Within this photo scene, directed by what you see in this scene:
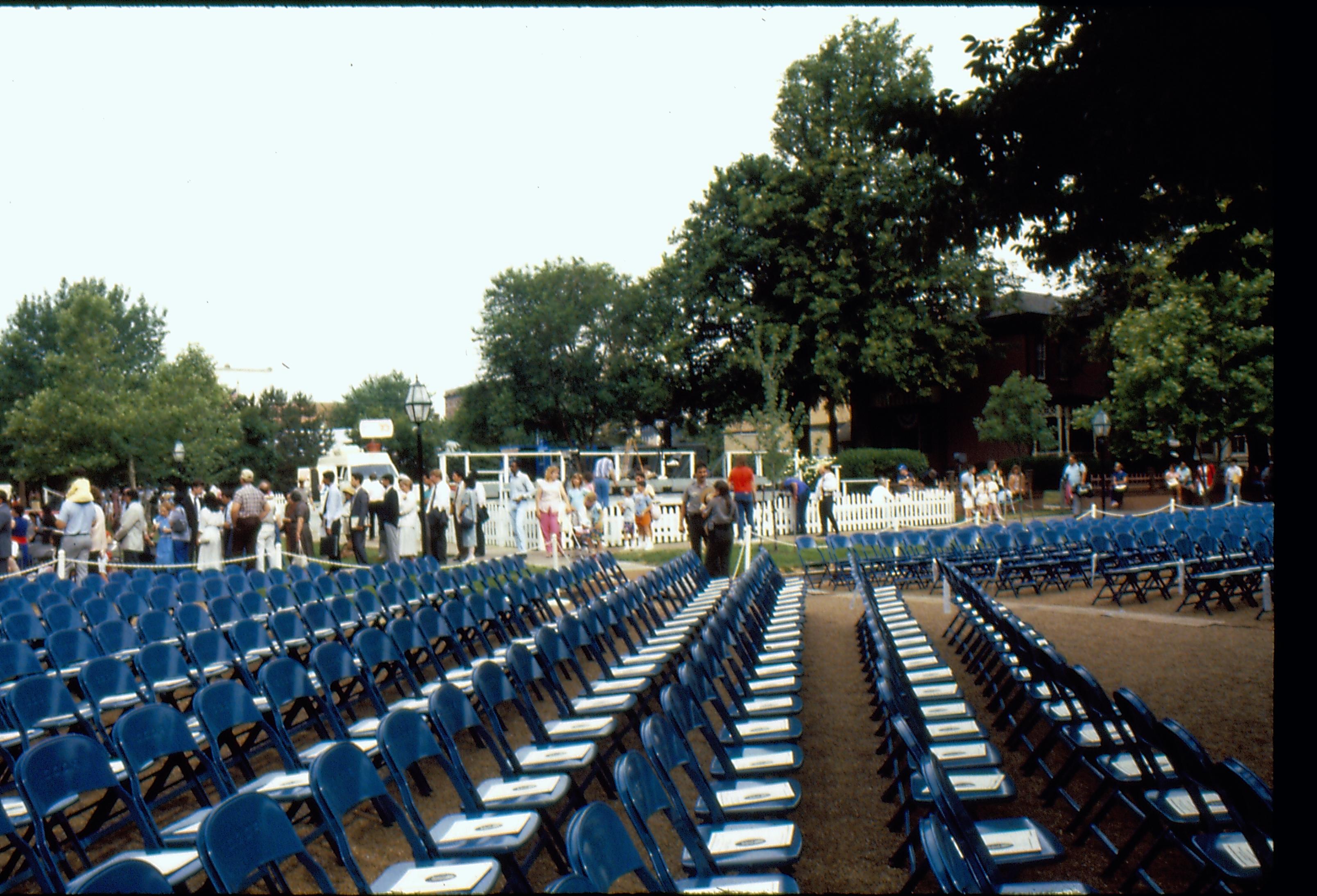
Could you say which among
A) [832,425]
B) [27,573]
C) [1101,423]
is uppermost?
[832,425]

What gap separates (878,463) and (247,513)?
22.6 metres

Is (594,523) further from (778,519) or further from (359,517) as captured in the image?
(359,517)

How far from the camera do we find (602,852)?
106 inches

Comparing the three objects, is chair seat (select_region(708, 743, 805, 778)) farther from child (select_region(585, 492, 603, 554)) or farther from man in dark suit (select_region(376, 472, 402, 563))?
child (select_region(585, 492, 603, 554))

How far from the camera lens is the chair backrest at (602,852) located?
2.56 m

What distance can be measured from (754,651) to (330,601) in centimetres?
320

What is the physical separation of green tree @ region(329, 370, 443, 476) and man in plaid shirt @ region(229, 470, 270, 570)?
47.9m

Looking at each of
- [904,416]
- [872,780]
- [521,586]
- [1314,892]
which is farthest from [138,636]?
[904,416]

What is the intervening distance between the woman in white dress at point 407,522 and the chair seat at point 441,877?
433 inches

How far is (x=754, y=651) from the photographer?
256 inches

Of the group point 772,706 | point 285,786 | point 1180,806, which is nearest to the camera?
point 1180,806

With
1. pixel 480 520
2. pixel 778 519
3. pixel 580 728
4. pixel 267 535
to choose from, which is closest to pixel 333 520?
pixel 267 535

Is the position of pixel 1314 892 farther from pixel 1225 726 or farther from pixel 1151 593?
pixel 1151 593

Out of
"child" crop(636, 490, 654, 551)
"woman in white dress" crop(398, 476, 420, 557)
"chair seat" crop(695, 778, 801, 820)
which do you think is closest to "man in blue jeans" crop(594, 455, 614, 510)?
"child" crop(636, 490, 654, 551)
